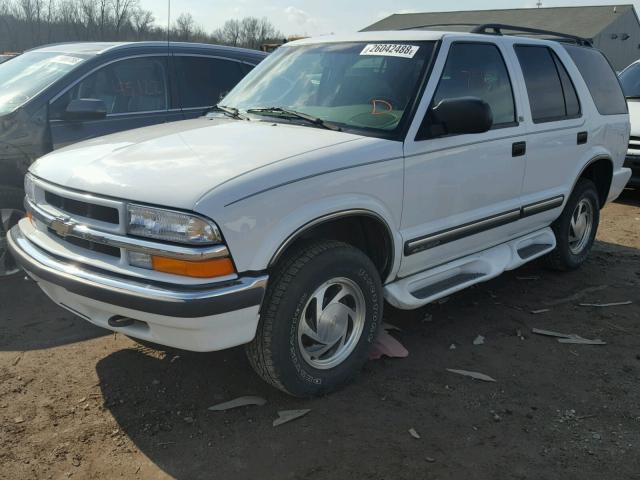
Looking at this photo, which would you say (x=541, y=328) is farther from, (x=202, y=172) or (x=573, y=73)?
(x=202, y=172)

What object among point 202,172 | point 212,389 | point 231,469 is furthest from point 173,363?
point 202,172

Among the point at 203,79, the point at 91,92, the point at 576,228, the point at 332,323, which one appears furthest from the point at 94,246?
the point at 576,228

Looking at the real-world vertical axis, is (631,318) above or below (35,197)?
below

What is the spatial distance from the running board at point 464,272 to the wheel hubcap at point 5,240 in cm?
305

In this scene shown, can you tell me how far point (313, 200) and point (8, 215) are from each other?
119 inches

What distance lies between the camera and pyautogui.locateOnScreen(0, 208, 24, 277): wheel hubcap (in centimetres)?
480

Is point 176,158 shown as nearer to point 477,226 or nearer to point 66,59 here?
point 477,226

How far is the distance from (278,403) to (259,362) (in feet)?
1.23

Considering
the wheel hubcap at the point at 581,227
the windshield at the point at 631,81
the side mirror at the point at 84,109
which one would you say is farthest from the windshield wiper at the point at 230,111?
the windshield at the point at 631,81

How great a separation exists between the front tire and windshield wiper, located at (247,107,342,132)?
2.50ft

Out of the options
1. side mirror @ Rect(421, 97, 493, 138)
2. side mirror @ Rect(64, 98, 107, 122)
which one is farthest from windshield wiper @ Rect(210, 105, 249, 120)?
side mirror @ Rect(421, 97, 493, 138)

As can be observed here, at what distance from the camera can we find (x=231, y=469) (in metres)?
2.77

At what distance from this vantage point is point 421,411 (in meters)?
3.26

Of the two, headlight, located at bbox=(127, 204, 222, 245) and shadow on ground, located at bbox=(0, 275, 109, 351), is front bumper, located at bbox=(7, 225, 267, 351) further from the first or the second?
shadow on ground, located at bbox=(0, 275, 109, 351)
